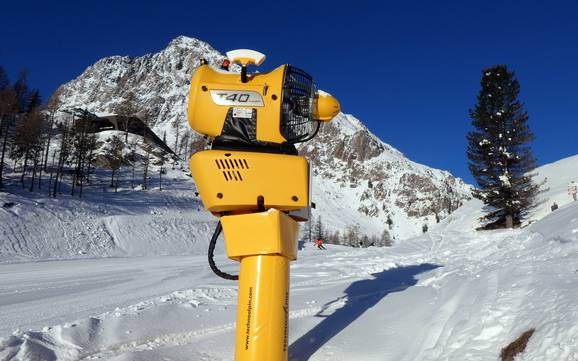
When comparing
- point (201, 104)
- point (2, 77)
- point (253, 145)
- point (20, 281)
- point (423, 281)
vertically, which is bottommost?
point (20, 281)

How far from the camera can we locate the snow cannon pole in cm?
262

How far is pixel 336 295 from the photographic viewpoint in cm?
604

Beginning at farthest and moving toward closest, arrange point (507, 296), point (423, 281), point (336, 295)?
point (423, 281) → point (336, 295) → point (507, 296)

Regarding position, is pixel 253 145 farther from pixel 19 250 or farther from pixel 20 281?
pixel 19 250

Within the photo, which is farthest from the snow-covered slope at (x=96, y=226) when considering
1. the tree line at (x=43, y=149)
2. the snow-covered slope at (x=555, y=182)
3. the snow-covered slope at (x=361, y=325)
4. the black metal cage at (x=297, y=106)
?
the black metal cage at (x=297, y=106)

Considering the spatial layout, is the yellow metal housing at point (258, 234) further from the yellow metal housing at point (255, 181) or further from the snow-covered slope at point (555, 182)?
the snow-covered slope at point (555, 182)

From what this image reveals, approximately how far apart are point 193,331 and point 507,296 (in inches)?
113

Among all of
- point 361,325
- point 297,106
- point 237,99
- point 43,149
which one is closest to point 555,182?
point 361,325

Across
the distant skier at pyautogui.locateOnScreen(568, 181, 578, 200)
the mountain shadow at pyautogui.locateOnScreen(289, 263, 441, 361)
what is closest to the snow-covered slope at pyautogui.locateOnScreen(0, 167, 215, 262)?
the mountain shadow at pyautogui.locateOnScreen(289, 263, 441, 361)

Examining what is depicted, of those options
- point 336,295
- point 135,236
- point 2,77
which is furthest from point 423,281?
point 2,77

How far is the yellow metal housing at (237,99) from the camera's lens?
110 inches

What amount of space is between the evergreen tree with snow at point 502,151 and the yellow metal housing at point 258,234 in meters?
23.8

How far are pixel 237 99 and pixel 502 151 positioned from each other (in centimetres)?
2466

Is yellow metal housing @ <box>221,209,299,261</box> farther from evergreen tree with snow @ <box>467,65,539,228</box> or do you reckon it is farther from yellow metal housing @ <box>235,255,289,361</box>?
evergreen tree with snow @ <box>467,65,539,228</box>
